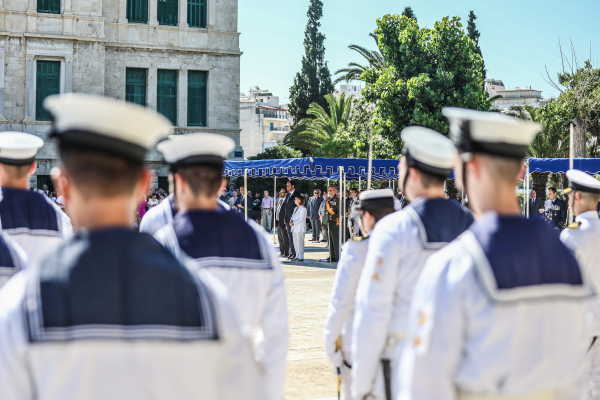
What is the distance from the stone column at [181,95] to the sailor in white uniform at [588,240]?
30.9 m

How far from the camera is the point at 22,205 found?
495 centimetres

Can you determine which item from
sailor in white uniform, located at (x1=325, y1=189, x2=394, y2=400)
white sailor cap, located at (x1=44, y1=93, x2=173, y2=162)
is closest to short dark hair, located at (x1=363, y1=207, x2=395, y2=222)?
sailor in white uniform, located at (x1=325, y1=189, x2=394, y2=400)

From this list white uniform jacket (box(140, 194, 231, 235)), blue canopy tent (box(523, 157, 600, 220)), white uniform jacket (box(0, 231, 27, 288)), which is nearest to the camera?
white uniform jacket (box(0, 231, 27, 288))

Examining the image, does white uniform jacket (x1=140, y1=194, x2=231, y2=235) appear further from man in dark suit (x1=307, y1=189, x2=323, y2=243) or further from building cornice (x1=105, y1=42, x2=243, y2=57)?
building cornice (x1=105, y1=42, x2=243, y2=57)

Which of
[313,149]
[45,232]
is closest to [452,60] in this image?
[313,149]

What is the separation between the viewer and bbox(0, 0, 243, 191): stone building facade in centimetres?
3228

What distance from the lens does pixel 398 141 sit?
1186 inches

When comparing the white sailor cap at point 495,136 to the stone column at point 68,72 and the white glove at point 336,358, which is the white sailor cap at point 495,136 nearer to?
the white glove at point 336,358

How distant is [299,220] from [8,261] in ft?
53.8

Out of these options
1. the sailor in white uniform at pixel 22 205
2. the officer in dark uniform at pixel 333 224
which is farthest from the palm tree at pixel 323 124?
the sailor in white uniform at pixel 22 205

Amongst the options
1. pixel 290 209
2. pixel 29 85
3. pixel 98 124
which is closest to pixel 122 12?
pixel 29 85

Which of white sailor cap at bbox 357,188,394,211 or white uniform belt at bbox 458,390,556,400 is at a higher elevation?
white sailor cap at bbox 357,188,394,211

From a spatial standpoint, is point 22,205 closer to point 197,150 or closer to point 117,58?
point 197,150

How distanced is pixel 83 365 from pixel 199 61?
116 feet
